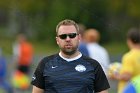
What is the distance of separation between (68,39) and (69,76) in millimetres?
370

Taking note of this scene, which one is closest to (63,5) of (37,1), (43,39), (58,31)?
(37,1)

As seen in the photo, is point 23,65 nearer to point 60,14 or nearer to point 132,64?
point 60,14

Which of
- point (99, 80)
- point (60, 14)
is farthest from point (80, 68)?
point (60, 14)

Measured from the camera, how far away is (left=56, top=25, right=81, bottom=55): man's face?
7.41m

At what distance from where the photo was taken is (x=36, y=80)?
7531 millimetres

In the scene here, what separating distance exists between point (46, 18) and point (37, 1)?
157 inches

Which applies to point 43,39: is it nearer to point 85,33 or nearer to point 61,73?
point 85,33

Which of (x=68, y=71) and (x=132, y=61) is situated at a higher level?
(x=68, y=71)

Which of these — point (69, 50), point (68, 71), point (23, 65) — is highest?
point (69, 50)

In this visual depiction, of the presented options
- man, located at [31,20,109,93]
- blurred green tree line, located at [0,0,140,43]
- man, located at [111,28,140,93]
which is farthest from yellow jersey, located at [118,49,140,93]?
blurred green tree line, located at [0,0,140,43]

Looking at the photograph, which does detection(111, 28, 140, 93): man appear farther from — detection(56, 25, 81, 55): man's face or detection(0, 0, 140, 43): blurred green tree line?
detection(0, 0, 140, 43): blurred green tree line

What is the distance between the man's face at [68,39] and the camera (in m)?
7.41

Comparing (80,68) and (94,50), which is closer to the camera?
(80,68)

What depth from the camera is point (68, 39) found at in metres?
7.41
